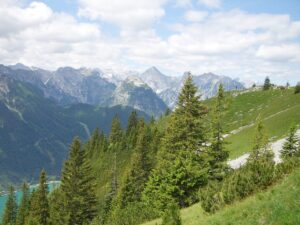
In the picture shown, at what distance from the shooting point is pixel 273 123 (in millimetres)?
88875

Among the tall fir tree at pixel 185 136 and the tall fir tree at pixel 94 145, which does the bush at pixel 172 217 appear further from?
the tall fir tree at pixel 94 145

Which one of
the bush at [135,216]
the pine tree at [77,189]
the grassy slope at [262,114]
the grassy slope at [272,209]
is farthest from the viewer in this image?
the grassy slope at [262,114]

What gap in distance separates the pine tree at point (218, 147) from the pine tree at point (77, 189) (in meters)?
28.0

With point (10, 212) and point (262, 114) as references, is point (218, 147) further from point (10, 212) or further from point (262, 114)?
point (10, 212)

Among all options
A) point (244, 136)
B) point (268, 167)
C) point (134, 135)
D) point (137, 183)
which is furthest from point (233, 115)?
point (268, 167)

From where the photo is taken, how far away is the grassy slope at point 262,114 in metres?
81.5

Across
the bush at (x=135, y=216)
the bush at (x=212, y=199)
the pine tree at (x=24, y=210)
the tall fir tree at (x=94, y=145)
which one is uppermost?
the tall fir tree at (x=94, y=145)

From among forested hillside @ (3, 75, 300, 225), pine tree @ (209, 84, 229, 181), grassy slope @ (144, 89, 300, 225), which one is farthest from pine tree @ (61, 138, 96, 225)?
grassy slope @ (144, 89, 300, 225)

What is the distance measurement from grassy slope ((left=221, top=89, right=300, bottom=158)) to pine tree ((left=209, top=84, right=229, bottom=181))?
23792 millimetres

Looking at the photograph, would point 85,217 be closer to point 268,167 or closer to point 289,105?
point 268,167

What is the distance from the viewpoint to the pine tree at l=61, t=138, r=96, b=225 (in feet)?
201

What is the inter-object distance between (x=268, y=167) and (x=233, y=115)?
103604 mm

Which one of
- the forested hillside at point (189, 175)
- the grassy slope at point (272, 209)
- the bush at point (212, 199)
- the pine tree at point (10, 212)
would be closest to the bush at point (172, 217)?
the forested hillside at point (189, 175)

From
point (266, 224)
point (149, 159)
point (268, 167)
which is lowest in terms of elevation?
point (266, 224)
